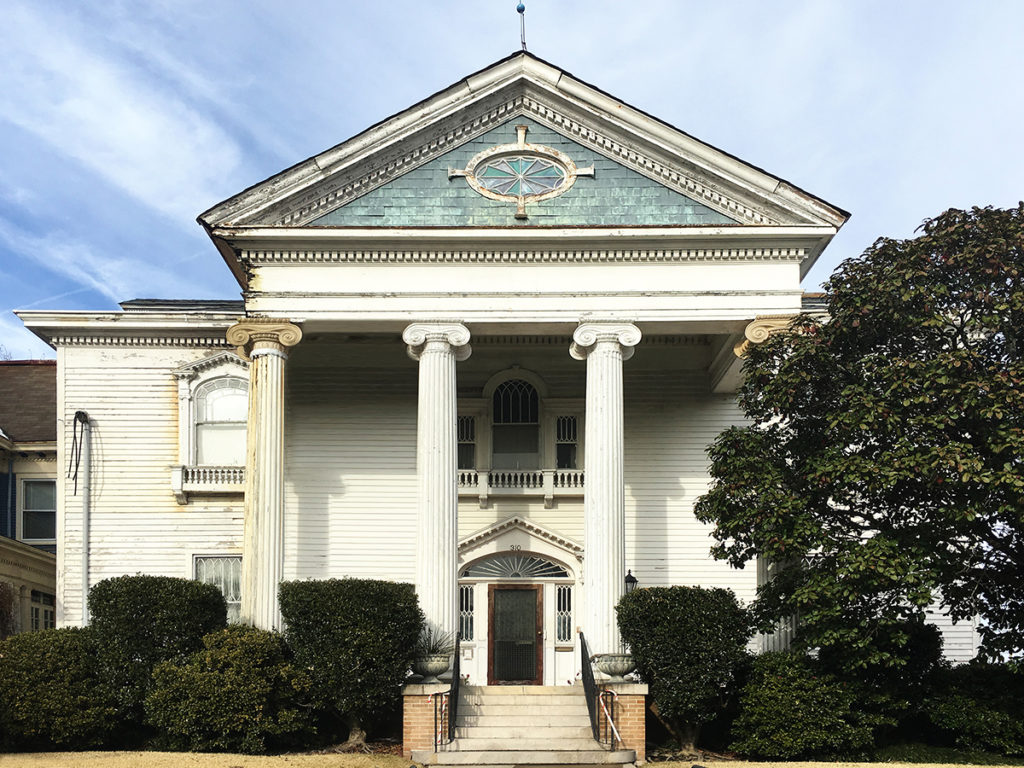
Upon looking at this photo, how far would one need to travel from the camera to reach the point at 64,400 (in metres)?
26.9

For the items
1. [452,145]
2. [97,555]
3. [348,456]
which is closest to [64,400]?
[97,555]

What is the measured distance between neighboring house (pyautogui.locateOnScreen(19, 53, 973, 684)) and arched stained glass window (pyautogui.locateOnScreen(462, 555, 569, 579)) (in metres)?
0.05

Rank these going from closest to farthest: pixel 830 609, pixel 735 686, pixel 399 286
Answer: pixel 830 609, pixel 735 686, pixel 399 286

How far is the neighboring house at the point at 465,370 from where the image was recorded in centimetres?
2267

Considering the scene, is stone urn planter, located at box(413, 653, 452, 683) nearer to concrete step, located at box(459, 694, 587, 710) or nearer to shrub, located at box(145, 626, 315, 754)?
concrete step, located at box(459, 694, 587, 710)

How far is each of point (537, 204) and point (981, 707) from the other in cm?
1149

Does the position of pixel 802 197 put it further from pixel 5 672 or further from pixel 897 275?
pixel 5 672

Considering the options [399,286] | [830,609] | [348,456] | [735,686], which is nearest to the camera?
[830,609]

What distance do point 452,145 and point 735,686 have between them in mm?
11064

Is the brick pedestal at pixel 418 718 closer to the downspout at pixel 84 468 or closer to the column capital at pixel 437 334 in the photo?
the column capital at pixel 437 334

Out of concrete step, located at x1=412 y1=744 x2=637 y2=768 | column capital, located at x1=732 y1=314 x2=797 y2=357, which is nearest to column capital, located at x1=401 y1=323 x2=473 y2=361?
column capital, located at x1=732 y1=314 x2=797 y2=357

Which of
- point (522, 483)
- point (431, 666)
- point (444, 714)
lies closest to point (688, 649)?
point (444, 714)

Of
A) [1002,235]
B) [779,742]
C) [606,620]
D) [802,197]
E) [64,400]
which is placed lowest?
[779,742]

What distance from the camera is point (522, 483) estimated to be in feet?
86.4
